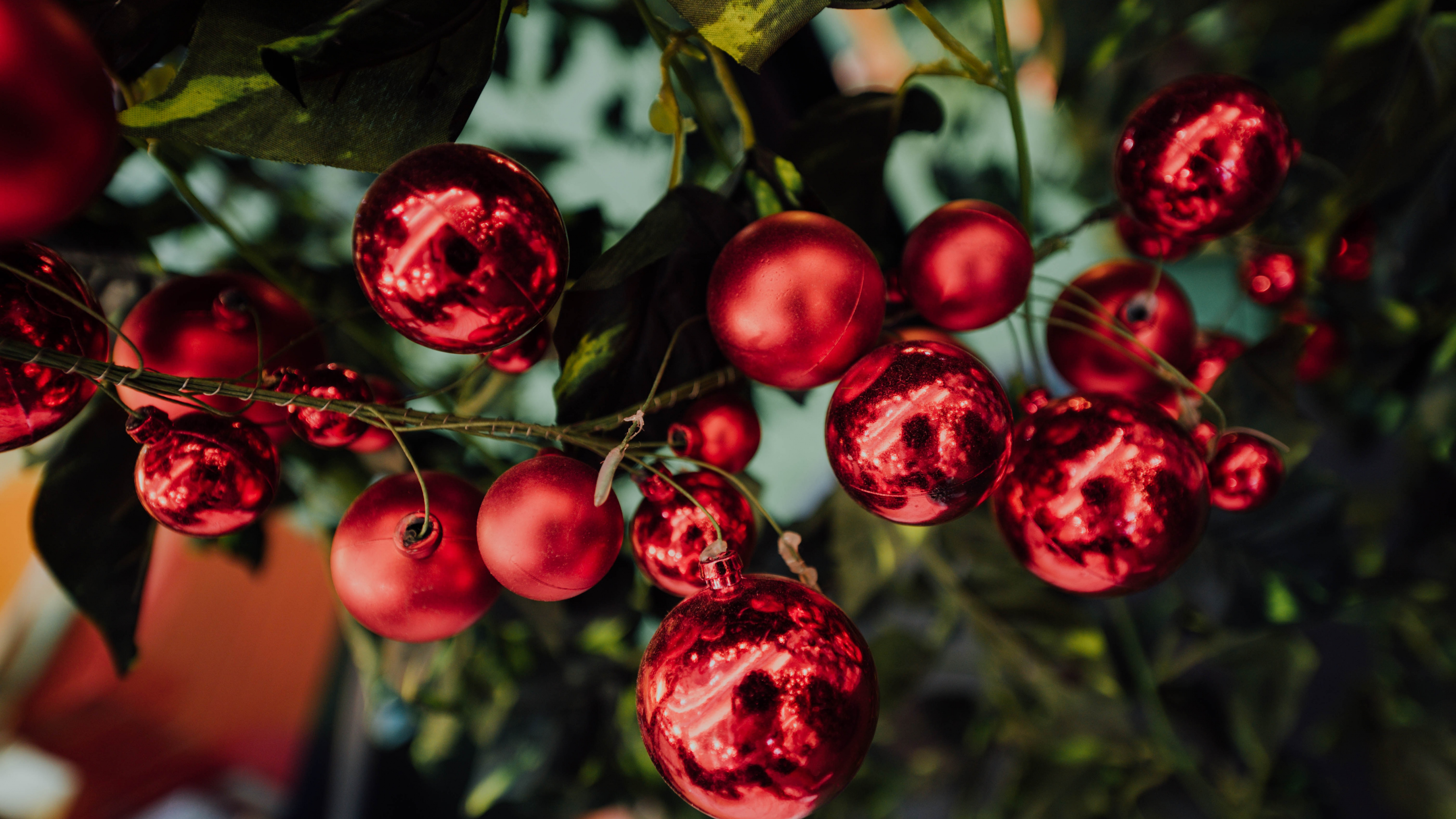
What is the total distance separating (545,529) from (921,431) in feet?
0.42

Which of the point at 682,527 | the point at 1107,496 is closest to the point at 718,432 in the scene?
the point at 682,527

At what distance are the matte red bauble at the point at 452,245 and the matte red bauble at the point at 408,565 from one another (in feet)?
0.26

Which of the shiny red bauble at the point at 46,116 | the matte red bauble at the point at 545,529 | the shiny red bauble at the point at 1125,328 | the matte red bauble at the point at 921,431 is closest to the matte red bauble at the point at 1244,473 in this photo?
the shiny red bauble at the point at 1125,328

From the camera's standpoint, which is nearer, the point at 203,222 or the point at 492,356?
the point at 492,356

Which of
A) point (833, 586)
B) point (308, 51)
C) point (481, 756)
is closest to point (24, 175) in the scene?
point (308, 51)

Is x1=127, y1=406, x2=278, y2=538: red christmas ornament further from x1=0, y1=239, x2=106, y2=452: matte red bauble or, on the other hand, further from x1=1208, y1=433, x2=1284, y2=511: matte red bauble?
x1=1208, y1=433, x2=1284, y2=511: matte red bauble

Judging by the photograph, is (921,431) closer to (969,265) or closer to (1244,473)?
(969,265)

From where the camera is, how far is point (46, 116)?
0.41ft

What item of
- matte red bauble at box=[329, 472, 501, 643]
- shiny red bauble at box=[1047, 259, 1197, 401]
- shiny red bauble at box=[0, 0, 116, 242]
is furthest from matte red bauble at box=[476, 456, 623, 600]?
shiny red bauble at box=[1047, 259, 1197, 401]

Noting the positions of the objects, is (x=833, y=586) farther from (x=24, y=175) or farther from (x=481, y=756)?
(x=24, y=175)

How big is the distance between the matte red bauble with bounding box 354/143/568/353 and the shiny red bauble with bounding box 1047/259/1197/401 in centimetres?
25

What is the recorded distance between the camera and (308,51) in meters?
0.19

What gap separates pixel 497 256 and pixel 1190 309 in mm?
362

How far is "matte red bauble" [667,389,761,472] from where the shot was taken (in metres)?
0.30
